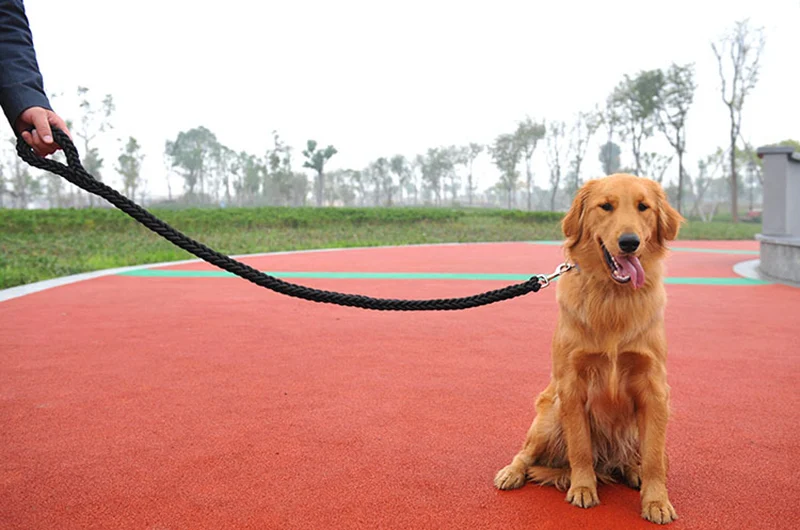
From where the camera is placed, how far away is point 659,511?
8.12 feet

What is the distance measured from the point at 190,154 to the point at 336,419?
5934 cm

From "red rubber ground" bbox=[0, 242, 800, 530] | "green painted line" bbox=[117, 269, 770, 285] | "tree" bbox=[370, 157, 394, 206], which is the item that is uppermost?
"tree" bbox=[370, 157, 394, 206]

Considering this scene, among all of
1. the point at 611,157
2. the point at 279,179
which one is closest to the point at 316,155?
the point at 279,179

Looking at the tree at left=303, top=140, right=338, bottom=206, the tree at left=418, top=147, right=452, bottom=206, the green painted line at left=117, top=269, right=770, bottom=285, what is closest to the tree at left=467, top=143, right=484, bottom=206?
the tree at left=418, top=147, right=452, bottom=206

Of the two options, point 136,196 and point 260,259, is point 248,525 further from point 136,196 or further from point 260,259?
point 136,196

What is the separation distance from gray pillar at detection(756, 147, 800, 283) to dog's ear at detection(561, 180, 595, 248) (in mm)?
9425

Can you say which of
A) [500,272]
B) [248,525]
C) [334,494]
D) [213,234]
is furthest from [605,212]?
[213,234]

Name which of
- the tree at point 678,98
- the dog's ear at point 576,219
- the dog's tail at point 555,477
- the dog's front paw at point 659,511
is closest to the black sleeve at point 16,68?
the dog's ear at point 576,219

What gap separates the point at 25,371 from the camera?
4.89 metres

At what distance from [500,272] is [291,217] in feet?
61.5

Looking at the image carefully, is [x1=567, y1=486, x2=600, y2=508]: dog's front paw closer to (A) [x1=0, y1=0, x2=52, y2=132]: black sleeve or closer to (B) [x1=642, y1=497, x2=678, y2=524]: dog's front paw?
(B) [x1=642, y1=497, x2=678, y2=524]: dog's front paw

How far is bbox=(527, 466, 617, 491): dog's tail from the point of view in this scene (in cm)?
277

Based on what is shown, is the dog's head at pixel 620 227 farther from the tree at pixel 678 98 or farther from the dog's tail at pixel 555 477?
the tree at pixel 678 98

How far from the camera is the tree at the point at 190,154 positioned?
5825cm
